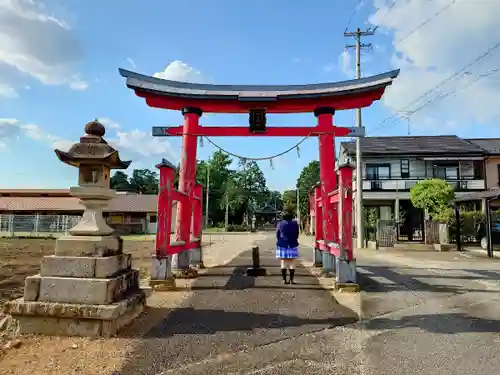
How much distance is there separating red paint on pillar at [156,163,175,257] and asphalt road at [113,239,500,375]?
4.35 ft

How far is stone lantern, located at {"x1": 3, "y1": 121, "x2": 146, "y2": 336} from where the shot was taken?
185 inches

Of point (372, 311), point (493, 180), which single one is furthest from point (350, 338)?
point (493, 180)

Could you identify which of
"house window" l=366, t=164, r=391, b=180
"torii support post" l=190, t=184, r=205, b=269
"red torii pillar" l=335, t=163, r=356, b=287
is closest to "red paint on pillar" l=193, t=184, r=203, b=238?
"torii support post" l=190, t=184, r=205, b=269

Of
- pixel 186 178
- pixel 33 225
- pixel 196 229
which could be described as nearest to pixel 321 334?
pixel 186 178

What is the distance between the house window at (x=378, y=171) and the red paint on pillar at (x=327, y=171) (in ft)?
63.2

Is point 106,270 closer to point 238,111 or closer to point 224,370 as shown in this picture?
point 224,370

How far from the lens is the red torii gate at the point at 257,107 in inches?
393

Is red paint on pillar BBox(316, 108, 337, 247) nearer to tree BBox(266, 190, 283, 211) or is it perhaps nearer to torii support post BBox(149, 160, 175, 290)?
torii support post BBox(149, 160, 175, 290)

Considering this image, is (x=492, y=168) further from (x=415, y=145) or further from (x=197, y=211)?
(x=197, y=211)

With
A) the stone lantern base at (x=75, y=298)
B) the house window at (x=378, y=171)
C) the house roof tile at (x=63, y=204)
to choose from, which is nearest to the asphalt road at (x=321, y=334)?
the stone lantern base at (x=75, y=298)

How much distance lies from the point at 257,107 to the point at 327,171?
2801mm

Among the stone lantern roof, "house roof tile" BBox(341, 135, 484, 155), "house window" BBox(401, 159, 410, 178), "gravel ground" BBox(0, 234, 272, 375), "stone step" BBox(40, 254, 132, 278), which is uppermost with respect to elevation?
"house roof tile" BBox(341, 135, 484, 155)

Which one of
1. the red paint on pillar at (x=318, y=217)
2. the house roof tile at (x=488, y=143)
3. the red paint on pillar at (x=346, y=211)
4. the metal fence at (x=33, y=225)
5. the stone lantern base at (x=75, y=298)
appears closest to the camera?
the stone lantern base at (x=75, y=298)

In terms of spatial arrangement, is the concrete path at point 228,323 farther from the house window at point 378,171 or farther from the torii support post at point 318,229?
the house window at point 378,171
